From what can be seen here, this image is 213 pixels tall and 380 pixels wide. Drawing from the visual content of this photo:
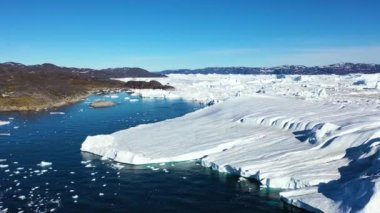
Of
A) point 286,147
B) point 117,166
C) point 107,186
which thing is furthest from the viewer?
point 117,166

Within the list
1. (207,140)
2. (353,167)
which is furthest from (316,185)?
(207,140)

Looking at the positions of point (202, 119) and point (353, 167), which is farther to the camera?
point (202, 119)

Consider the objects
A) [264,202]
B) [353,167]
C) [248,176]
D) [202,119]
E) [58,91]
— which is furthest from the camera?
[58,91]

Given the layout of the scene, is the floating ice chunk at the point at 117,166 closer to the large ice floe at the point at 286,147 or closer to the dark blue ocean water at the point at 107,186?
the dark blue ocean water at the point at 107,186

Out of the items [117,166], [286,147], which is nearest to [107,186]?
[117,166]

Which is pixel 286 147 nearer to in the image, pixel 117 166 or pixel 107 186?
pixel 117 166

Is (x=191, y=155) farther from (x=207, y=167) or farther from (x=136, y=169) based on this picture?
(x=136, y=169)

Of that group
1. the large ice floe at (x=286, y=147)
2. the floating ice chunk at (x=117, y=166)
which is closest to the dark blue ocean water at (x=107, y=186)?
the floating ice chunk at (x=117, y=166)

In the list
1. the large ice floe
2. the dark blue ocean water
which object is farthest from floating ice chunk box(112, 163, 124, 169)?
the large ice floe

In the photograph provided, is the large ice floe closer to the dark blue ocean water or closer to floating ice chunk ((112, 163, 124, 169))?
floating ice chunk ((112, 163, 124, 169))
